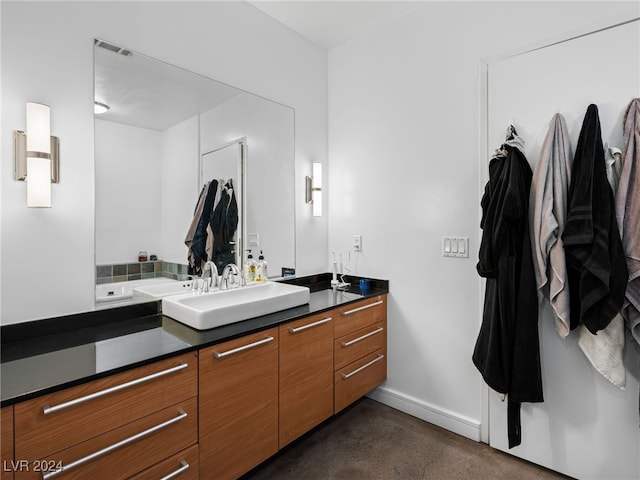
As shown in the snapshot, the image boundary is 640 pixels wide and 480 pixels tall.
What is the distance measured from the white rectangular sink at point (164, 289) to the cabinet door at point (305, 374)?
0.67 metres

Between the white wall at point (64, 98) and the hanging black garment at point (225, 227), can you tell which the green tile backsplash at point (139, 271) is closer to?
the white wall at point (64, 98)

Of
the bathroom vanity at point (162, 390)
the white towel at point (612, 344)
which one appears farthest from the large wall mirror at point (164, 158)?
the white towel at point (612, 344)

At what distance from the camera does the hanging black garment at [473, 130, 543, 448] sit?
1.71 metres

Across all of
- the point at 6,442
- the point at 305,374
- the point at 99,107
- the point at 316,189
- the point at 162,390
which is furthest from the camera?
the point at 316,189

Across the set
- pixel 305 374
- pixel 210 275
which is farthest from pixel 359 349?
pixel 210 275

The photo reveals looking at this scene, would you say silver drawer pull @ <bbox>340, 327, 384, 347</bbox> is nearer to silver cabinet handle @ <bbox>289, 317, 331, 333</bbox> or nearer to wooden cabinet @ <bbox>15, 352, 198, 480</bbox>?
silver cabinet handle @ <bbox>289, 317, 331, 333</bbox>

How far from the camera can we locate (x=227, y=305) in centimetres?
173

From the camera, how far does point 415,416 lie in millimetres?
2398

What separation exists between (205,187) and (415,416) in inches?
82.9

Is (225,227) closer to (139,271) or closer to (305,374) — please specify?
(139,271)

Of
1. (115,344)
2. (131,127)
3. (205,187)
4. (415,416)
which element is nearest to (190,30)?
(131,127)

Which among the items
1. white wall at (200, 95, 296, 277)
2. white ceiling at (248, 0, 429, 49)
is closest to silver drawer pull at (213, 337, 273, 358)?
white wall at (200, 95, 296, 277)

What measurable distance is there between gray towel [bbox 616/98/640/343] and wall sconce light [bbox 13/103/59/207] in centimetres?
250

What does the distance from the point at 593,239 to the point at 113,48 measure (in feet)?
7.96
